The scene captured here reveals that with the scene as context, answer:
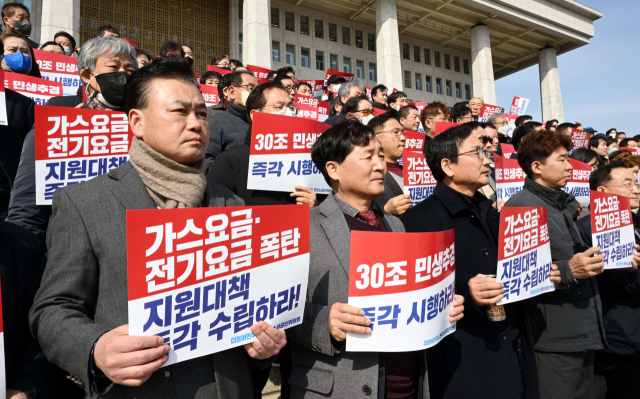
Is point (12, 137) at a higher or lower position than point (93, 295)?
higher

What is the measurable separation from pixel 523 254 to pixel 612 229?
1.24m

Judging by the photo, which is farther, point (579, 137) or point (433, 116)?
point (579, 137)

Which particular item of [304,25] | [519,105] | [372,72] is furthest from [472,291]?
[372,72]

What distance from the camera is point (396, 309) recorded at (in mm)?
1912

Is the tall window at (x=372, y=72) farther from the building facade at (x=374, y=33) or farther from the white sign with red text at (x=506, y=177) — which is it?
the white sign with red text at (x=506, y=177)

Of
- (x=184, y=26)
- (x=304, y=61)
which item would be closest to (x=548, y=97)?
(x=304, y=61)

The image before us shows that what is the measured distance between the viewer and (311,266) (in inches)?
84.5

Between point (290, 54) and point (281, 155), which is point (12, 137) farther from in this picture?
point (290, 54)

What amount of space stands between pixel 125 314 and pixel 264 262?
1.67 feet

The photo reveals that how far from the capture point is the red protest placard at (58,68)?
6852 millimetres

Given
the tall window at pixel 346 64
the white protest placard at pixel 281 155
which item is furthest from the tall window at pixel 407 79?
the white protest placard at pixel 281 155

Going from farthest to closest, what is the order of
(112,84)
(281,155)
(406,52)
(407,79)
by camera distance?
(407,79)
(406,52)
(281,155)
(112,84)

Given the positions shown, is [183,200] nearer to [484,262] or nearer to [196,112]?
[196,112]

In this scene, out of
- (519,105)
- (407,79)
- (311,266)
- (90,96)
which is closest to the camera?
(311,266)
